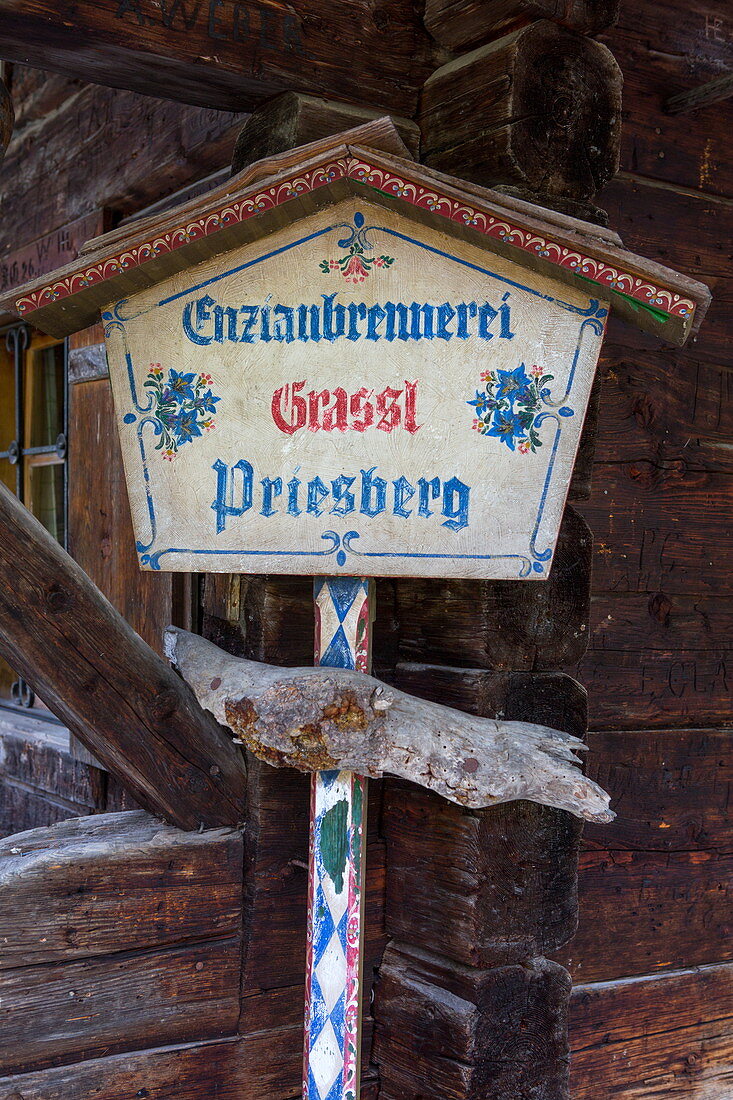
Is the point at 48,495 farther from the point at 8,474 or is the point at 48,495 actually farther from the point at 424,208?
the point at 424,208

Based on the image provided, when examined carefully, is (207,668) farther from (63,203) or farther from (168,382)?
(63,203)

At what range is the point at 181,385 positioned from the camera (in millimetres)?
1636

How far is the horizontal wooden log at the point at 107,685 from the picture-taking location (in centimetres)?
175

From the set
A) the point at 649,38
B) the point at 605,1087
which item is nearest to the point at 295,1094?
the point at 605,1087

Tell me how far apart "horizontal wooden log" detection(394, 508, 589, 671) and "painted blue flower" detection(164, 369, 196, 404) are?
0.62 m

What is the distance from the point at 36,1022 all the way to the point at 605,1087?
1.44 m

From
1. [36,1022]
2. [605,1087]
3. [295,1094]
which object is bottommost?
[605,1087]

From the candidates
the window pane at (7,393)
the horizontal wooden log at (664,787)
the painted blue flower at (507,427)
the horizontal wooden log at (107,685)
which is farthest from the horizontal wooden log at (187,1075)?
the window pane at (7,393)

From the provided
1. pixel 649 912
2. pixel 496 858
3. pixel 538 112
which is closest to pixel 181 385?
pixel 538 112

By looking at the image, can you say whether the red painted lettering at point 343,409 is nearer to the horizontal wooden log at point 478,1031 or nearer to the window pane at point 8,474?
the horizontal wooden log at point 478,1031

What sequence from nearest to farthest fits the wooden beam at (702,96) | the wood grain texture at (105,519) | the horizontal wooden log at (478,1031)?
the horizontal wooden log at (478,1031)
the wooden beam at (702,96)
the wood grain texture at (105,519)

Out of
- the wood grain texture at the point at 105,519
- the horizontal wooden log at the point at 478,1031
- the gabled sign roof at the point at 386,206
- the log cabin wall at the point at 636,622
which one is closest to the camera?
the gabled sign roof at the point at 386,206

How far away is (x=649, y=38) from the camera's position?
7.75 ft

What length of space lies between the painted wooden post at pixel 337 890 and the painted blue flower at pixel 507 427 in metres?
0.33
